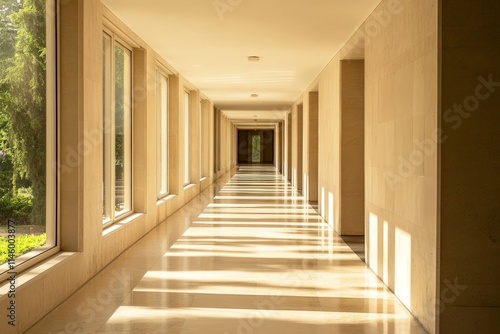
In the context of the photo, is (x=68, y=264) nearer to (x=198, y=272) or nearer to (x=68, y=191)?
(x=68, y=191)

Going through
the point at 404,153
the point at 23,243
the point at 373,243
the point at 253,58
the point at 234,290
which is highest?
the point at 253,58

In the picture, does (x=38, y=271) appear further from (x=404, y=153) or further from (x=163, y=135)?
(x=163, y=135)

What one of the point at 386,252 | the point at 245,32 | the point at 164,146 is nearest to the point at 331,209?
the point at 245,32

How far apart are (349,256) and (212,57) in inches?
185

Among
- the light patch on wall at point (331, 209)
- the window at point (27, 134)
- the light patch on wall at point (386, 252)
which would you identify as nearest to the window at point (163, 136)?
the light patch on wall at point (331, 209)

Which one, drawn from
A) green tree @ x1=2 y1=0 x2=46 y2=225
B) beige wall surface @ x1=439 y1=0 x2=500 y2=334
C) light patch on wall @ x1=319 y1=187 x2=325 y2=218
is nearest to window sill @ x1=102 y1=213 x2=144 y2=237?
green tree @ x1=2 y1=0 x2=46 y2=225

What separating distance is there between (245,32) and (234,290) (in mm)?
4006

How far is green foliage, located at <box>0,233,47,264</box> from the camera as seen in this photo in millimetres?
4297

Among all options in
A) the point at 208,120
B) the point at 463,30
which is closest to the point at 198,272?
the point at 463,30

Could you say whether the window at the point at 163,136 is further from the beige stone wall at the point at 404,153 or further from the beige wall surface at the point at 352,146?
the beige stone wall at the point at 404,153

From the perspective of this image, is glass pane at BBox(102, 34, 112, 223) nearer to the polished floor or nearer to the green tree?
the polished floor

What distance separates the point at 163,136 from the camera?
11844mm

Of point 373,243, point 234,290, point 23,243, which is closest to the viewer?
point 23,243

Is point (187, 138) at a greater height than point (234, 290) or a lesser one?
greater
